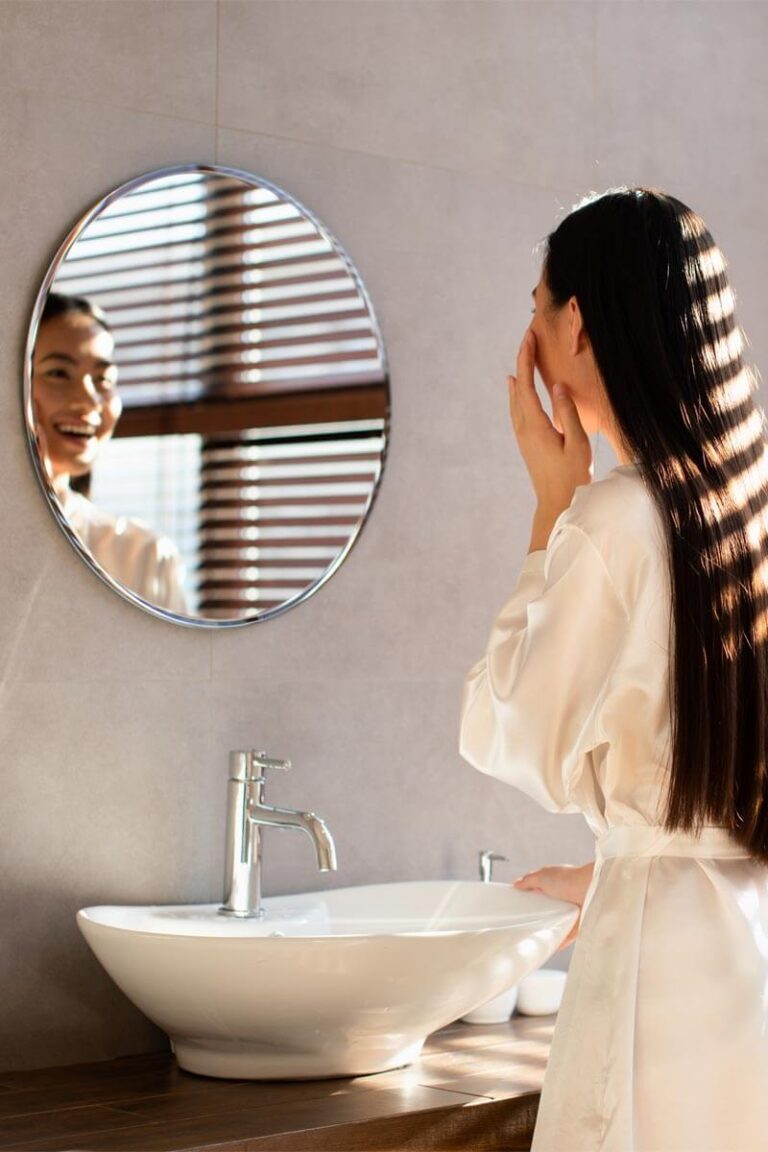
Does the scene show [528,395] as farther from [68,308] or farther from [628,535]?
[68,308]

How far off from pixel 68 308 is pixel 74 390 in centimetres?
11

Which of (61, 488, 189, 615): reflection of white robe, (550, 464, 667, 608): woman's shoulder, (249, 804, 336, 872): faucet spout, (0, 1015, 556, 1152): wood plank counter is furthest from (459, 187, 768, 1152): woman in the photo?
(61, 488, 189, 615): reflection of white robe

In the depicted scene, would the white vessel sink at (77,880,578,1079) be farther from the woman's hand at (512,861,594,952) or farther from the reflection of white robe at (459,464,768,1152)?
the reflection of white robe at (459,464,768,1152)

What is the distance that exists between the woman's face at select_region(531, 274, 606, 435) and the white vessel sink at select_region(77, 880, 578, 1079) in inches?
24.0

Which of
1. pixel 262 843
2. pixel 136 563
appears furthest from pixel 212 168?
pixel 262 843

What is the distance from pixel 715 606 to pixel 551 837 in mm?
1118

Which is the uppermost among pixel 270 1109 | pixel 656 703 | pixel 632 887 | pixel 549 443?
pixel 549 443

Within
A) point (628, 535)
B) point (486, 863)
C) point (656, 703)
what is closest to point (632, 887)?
point (656, 703)

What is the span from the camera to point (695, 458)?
126cm

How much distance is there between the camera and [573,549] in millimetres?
1251

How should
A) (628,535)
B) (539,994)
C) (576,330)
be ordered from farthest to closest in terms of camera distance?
(539,994), (576,330), (628,535)

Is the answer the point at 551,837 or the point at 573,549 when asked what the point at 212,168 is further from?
the point at 551,837

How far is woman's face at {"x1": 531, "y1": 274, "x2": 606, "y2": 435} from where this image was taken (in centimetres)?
134

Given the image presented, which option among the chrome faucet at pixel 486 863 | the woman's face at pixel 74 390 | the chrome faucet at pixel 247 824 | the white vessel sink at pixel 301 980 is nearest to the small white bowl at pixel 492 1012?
the chrome faucet at pixel 486 863
